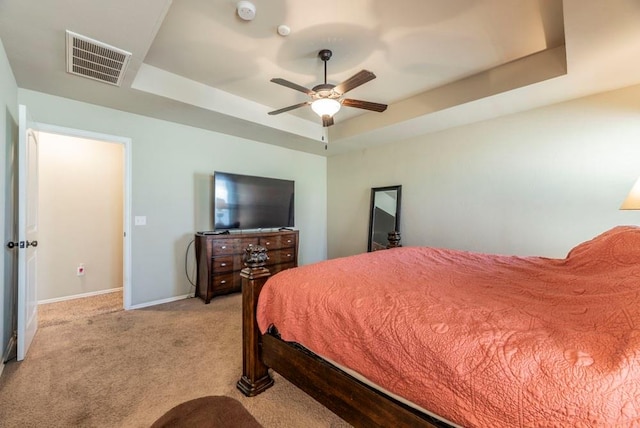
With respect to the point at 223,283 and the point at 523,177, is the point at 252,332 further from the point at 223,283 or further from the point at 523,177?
the point at 523,177

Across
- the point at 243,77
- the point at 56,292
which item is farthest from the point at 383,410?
the point at 56,292

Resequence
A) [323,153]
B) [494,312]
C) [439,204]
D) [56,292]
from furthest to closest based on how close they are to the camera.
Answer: [323,153]
[439,204]
[56,292]
[494,312]

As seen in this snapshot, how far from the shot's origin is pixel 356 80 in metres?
2.20

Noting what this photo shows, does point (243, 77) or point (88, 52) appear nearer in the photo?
point (88, 52)

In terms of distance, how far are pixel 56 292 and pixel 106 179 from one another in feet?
5.28

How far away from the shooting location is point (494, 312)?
112 cm

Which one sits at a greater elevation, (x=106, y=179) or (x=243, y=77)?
(x=243, y=77)

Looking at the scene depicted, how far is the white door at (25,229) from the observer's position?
2.10 metres

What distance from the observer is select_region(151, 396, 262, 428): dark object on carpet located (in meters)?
1.04

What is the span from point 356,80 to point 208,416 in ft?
7.48

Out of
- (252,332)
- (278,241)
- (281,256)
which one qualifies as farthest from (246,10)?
(281,256)

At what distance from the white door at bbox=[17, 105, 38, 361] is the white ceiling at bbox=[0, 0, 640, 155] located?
1.97 feet

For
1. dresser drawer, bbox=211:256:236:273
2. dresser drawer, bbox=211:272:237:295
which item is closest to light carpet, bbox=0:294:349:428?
dresser drawer, bbox=211:272:237:295

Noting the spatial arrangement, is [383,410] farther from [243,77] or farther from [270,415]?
[243,77]
